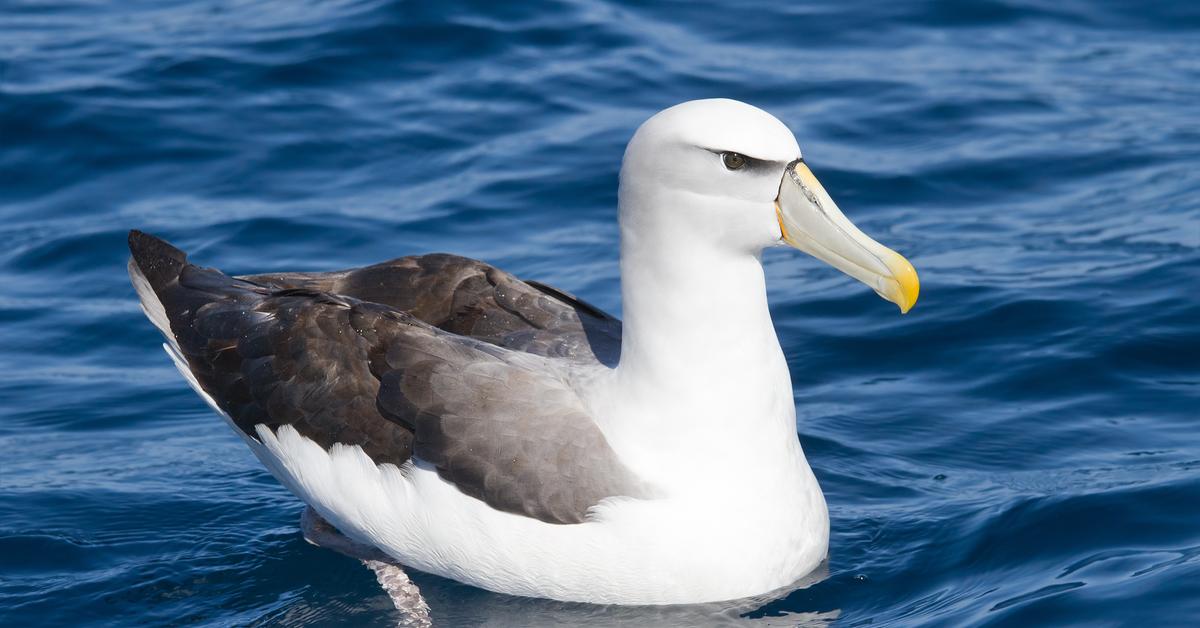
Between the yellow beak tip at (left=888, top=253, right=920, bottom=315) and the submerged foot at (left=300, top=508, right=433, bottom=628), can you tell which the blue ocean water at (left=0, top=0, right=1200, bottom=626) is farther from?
the yellow beak tip at (left=888, top=253, right=920, bottom=315)

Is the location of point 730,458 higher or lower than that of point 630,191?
lower

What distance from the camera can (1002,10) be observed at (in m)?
13.9

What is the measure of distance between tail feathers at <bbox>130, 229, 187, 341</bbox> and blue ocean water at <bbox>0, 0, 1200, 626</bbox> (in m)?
0.89

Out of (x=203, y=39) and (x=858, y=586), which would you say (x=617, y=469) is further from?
(x=203, y=39)

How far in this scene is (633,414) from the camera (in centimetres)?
636

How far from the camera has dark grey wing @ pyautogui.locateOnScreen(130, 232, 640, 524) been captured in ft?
20.6

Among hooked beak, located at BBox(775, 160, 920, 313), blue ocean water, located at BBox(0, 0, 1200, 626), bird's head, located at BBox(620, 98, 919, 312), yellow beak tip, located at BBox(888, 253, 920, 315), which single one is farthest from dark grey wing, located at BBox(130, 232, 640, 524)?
yellow beak tip, located at BBox(888, 253, 920, 315)

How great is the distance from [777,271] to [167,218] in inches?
154

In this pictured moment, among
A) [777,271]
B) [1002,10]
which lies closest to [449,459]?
[777,271]

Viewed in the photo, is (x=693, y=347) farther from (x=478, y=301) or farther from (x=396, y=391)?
(x=478, y=301)

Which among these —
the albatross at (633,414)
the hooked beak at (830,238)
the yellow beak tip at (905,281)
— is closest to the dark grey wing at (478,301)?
the albatross at (633,414)

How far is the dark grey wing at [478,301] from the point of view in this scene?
7141 millimetres

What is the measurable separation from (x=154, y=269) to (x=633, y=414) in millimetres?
2462

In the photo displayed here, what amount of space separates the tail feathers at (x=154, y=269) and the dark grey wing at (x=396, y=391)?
0.29 feet
